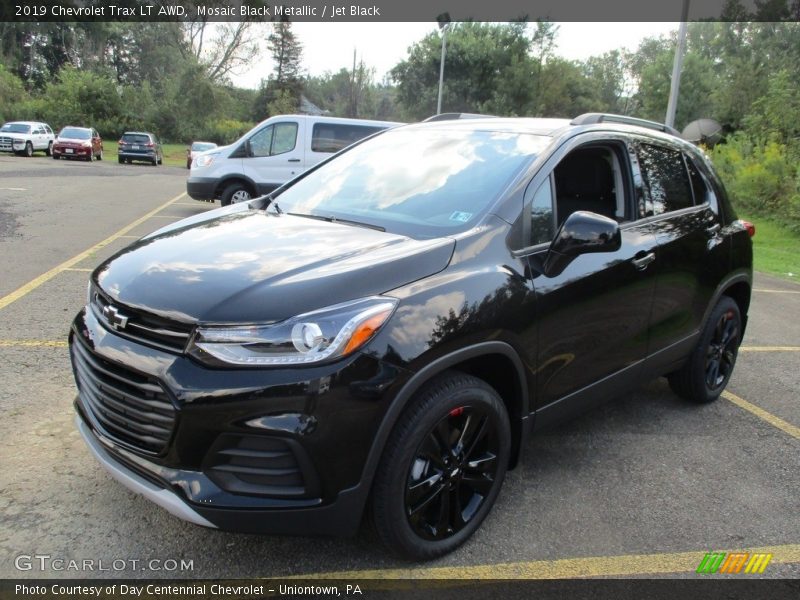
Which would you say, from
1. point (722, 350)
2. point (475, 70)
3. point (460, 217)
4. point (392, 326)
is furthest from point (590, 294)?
point (475, 70)


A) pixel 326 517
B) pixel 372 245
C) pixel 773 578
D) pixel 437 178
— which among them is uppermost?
pixel 437 178

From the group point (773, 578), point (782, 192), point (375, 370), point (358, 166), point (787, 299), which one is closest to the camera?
point (375, 370)

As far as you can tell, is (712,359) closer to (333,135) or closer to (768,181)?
(333,135)

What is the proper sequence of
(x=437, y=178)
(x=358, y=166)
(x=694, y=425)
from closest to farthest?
(x=437, y=178)
(x=358, y=166)
(x=694, y=425)

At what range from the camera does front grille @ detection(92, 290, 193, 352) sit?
7.61ft

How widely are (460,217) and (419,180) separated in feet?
1.77

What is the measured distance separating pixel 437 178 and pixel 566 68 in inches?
2271

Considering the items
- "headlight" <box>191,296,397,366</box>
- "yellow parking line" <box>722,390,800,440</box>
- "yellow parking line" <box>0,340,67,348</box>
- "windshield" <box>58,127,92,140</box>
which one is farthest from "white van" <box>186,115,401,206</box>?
"windshield" <box>58,127,92,140</box>

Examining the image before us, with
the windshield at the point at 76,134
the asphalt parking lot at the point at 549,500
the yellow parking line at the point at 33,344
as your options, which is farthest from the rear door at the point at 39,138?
the yellow parking line at the point at 33,344

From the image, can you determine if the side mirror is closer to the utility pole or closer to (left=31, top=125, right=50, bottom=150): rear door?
the utility pole

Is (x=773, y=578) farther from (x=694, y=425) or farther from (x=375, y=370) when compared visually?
(x=375, y=370)

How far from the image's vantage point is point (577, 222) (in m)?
2.94

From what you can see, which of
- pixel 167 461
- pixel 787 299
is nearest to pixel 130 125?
pixel 787 299

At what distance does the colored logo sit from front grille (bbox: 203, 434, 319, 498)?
5.95ft
